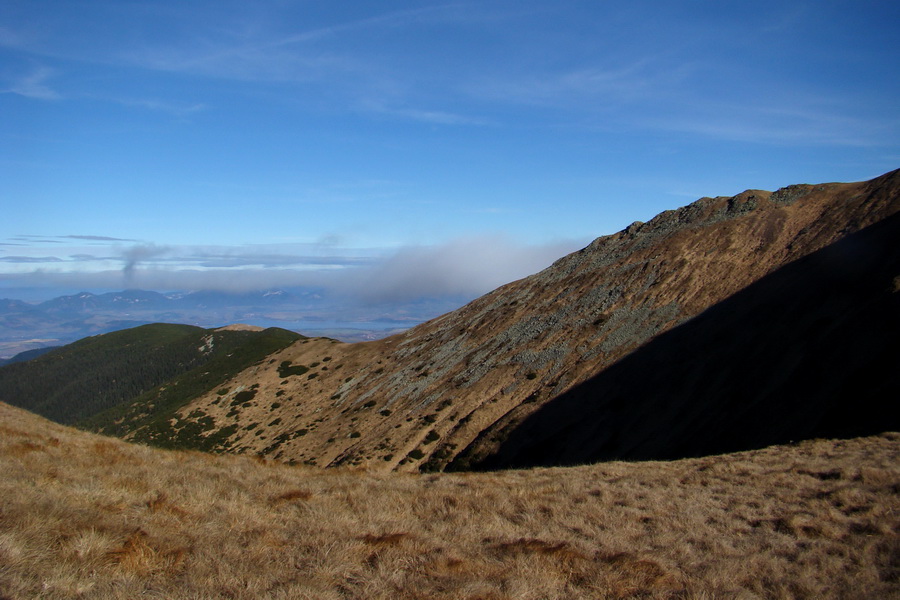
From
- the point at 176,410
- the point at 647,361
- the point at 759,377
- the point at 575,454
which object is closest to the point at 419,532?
the point at 575,454

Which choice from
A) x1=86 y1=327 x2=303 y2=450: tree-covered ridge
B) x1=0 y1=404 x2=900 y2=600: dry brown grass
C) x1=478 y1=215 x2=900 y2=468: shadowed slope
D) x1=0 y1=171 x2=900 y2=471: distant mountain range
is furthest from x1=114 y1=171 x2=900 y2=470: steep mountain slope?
x1=0 y1=404 x2=900 y2=600: dry brown grass

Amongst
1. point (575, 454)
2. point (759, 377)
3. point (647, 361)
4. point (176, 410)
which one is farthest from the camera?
point (176, 410)

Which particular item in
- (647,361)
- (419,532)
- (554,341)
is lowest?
(647,361)

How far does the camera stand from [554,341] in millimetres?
58094

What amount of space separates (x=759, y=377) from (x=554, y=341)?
23977mm

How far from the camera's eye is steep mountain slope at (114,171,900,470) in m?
47.8

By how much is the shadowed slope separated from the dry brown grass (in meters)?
13.5

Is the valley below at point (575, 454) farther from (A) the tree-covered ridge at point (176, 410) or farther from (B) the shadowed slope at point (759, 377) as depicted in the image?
(A) the tree-covered ridge at point (176, 410)

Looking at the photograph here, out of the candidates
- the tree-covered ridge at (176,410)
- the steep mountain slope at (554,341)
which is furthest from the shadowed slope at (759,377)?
the tree-covered ridge at (176,410)

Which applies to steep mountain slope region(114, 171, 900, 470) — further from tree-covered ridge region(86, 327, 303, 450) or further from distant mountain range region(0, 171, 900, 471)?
tree-covered ridge region(86, 327, 303, 450)

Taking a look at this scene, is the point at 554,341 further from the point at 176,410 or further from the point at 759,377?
the point at 176,410

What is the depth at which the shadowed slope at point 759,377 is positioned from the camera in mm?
29266

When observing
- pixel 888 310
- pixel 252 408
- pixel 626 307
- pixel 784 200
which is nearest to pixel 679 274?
pixel 626 307

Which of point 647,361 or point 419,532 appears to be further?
point 647,361
